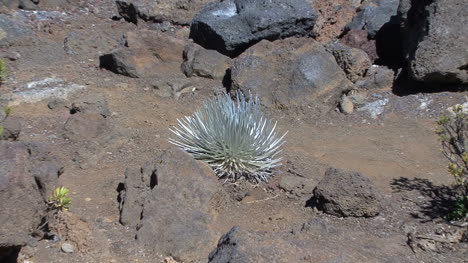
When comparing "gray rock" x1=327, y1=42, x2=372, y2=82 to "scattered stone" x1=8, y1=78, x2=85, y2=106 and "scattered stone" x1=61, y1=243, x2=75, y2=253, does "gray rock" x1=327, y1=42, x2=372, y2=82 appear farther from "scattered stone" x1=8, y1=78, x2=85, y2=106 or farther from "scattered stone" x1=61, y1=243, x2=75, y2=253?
"scattered stone" x1=61, y1=243, x2=75, y2=253

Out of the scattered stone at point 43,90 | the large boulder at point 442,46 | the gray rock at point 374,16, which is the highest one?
the large boulder at point 442,46

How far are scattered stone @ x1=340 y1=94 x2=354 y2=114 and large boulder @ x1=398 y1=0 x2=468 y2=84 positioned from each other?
0.68 metres

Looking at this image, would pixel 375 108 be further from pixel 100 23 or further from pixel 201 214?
pixel 100 23

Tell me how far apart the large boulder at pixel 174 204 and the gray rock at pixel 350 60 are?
9.49 feet

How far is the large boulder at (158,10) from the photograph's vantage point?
27.1ft

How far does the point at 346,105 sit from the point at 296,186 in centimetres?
197

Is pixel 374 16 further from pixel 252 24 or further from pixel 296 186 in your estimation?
pixel 296 186

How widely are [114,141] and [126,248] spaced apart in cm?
159

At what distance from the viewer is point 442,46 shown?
6.27m

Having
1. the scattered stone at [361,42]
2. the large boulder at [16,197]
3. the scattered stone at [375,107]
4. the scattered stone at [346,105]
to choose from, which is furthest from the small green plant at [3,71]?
the scattered stone at [361,42]

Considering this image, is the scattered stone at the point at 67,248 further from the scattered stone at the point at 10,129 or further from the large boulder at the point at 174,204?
the scattered stone at the point at 10,129

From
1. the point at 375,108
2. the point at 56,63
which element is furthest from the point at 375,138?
the point at 56,63

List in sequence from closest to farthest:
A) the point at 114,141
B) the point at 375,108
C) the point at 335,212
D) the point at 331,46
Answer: the point at 335,212 < the point at 114,141 < the point at 375,108 < the point at 331,46

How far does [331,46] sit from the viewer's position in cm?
676
